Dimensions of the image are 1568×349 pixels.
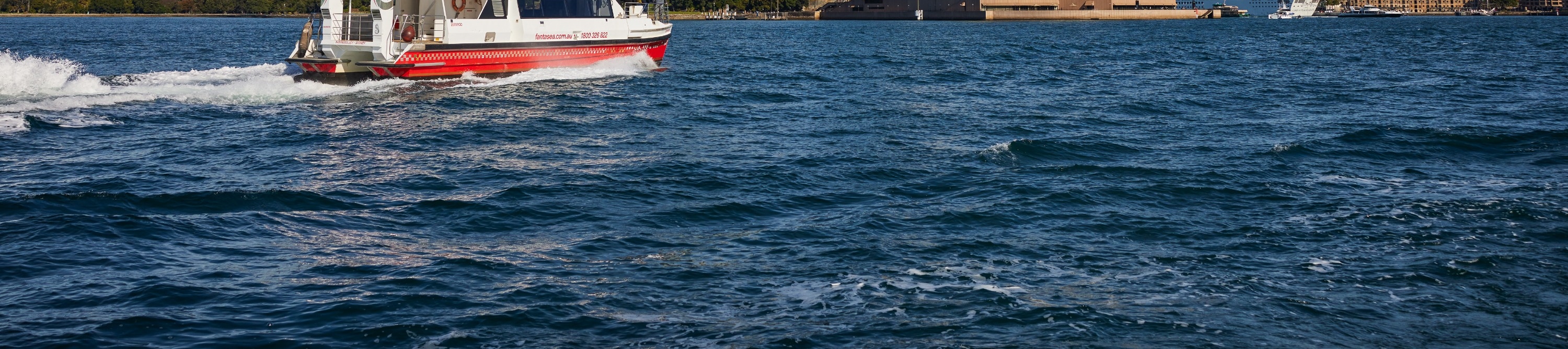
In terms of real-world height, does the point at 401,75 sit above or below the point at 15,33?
below

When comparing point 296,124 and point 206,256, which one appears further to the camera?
point 296,124

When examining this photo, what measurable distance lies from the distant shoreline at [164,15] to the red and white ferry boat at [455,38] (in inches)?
5765

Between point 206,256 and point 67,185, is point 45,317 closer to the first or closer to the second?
point 206,256

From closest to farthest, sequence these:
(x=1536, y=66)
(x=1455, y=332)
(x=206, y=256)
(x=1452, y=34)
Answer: (x=1455, y=332) < (x=206, y=256) < (x=1536, y=66) < (x=1452, y=34)

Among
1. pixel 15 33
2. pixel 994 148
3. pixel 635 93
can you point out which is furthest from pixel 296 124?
pixel 15 33

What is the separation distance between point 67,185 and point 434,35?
1668cm

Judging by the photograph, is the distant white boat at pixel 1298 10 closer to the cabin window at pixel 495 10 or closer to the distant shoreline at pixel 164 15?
the distant shoreline at pixel 164 15

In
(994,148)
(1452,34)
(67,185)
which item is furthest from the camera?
(1452,34)

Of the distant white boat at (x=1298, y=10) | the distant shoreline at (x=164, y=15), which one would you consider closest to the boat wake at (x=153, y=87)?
the distant shoreline at (x=164, y=15)

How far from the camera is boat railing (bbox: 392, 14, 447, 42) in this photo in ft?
104

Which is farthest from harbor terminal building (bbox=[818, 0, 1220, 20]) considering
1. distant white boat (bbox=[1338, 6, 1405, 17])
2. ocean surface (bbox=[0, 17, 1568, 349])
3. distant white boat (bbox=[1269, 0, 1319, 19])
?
ocean surface (bbox=[0, 17, 1568, 349])

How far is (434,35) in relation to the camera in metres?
32.1

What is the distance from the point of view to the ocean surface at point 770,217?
977 cm

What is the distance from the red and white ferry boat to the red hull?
24 millimetres
